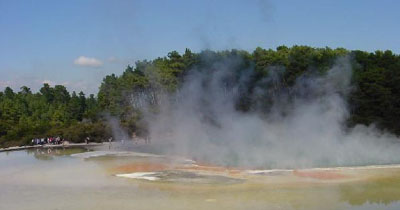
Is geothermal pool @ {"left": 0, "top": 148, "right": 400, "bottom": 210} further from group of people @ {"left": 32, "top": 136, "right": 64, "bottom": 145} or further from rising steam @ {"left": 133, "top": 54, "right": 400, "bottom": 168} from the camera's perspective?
group of people @ {"left": 32, "top": 136, "right": 64, "bottom": 145}

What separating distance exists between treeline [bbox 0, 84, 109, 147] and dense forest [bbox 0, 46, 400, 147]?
7cm

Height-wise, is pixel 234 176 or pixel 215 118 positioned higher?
pixel 215 118

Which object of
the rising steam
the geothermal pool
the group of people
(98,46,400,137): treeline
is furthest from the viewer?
the group of people

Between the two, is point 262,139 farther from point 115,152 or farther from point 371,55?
point 371,55

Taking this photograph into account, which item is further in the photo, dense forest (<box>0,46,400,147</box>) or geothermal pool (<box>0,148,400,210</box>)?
dense forest (<box>0,46,400,147</box>)

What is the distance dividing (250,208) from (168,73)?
28358 millimetres

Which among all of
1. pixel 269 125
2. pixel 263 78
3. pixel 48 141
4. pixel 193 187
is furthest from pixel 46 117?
pixel 193 187

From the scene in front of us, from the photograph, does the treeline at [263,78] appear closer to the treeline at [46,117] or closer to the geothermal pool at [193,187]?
the treeline at [46,117]

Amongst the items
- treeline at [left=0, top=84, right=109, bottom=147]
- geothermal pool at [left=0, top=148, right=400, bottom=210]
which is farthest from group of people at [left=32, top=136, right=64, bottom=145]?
geothermal pool at [left=0, top=148, right=400, bottom=210]

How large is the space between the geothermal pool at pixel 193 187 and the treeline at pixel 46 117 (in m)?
14.3

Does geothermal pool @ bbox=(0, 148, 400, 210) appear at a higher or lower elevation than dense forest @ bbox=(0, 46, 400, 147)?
lower

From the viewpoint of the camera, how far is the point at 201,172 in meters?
16.2

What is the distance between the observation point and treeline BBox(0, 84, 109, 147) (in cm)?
3316

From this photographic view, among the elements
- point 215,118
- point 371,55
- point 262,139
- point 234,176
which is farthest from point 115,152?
point 371,55
